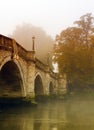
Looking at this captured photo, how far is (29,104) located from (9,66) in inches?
140

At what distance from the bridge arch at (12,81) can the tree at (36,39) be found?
3524 centimetres

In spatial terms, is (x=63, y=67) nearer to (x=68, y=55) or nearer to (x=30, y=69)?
(x=68, y=55)

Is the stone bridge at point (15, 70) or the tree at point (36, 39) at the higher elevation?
the tree at point (36, 39)

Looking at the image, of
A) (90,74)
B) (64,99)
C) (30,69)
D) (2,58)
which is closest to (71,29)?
(90,74)

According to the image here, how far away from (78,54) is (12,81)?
1611 centimetres

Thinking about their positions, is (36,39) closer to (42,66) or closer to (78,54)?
(78,54)

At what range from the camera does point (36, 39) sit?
68000 millimetres

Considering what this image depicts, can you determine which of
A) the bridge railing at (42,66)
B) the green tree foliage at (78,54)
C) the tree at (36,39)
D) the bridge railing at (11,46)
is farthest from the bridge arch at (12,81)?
the tree at (36,39)

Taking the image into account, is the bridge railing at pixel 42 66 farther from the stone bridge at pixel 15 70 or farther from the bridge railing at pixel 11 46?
the bridge railing at pixel 11 46

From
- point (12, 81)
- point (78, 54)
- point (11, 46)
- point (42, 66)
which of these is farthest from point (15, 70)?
point (78, 54)

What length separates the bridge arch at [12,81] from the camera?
2594cm

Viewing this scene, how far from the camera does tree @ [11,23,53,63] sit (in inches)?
2543

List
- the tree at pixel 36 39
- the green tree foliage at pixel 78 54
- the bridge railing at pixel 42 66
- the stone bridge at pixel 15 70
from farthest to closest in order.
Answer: the tree at pixel 36 39 → the green tree foliage at pixel 78 54 → the bridge railing at pixel 42 66 → the stone bridge at pixel 15 70

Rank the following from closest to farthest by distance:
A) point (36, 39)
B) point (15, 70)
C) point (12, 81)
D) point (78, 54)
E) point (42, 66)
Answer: point (15, 70) < point (12, 81) < point (42, 66) < point (78, 54) < point (36, 39)
